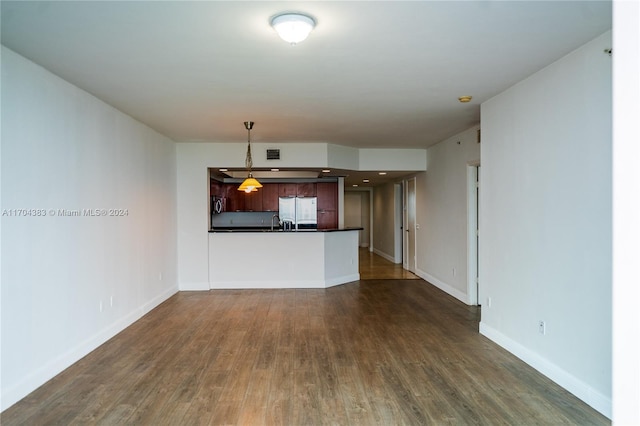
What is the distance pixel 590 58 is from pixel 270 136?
4233 millimetres

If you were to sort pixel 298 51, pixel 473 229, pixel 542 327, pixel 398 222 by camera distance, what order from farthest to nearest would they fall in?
pixel 398 222
pixel 473 229
pixel 542 327
pixel 298 51

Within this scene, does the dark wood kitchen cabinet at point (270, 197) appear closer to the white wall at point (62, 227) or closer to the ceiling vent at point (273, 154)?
the ceiling vent at point (273, 154)

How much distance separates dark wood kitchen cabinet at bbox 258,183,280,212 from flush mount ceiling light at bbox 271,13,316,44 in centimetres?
732

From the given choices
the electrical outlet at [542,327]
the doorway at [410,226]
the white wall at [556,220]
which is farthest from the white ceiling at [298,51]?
the doorway at [410,226]

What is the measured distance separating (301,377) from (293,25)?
8.56 ft

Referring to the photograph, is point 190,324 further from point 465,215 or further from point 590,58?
point 590,58

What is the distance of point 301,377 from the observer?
313cm

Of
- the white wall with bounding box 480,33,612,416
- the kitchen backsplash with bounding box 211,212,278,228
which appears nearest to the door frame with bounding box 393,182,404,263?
the kitchen backsplash with bounding box 211,212,278,228

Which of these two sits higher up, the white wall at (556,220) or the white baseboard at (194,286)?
the white wall at (556,220)

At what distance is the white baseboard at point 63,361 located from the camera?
106 inches

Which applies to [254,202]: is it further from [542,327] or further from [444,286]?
[542,327]

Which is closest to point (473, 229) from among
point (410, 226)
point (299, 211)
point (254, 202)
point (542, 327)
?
point (542, 327)

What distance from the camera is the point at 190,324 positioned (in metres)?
4.62

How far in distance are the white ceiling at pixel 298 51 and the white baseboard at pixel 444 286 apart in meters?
2.75
